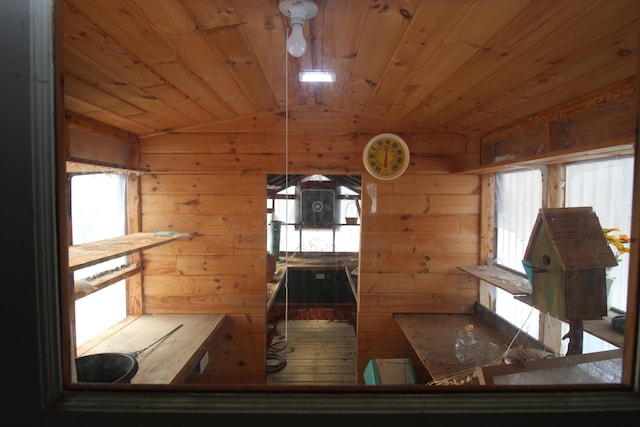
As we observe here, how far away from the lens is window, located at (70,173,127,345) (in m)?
1.64

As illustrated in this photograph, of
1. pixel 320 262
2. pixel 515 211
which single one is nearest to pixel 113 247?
pixel 515 211

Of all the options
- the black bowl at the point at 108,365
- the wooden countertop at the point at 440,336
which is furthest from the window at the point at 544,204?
the black bowl at the point at 108,365

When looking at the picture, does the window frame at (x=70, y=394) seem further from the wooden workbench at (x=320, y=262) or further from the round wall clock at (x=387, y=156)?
the wooden workbench at (x=320, y=262)

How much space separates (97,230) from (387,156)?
188cm

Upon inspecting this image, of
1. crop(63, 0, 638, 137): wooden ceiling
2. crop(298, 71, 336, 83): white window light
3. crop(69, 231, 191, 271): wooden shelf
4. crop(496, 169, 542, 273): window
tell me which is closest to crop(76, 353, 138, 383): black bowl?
crop(69, 231, 191, 271): wooden shelf

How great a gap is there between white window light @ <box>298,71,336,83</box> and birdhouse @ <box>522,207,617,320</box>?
1095 millimetres

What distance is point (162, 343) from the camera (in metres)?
1.80

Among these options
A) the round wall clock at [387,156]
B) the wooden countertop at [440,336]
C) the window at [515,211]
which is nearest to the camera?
the wooden countertop at [440,336]

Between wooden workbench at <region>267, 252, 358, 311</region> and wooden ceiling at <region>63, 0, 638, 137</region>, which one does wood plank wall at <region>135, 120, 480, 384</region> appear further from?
wooden workbench at <region>267, 252, 358, 311</region>

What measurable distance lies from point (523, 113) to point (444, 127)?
1.77ft

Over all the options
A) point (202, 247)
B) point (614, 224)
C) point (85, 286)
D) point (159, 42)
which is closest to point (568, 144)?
point (614, 224)

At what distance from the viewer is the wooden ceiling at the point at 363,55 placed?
859mm

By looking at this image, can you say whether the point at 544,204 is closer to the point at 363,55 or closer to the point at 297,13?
the point at 363,55

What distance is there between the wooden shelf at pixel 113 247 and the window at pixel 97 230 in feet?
0.40
